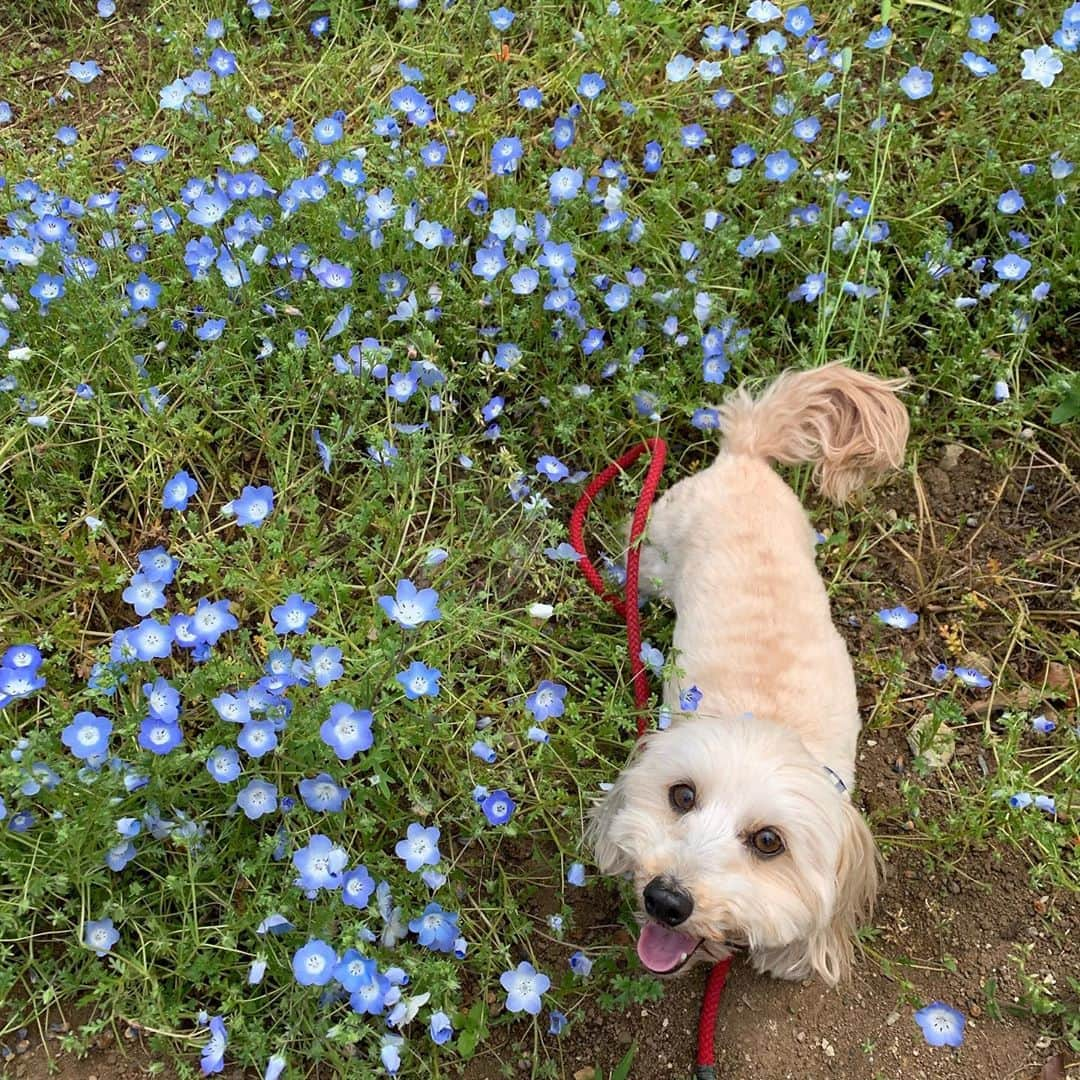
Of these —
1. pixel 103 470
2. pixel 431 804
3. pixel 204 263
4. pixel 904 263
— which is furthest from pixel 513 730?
pixel 904 263

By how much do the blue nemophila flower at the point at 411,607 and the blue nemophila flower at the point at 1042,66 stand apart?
11.2 ft

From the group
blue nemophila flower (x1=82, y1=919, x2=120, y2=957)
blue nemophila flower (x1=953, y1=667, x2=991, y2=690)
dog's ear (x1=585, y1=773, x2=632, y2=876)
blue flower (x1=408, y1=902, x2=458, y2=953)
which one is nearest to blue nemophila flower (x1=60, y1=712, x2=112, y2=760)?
blue nemophila flower (x1=82, y1=919, x2=120, y2=957)

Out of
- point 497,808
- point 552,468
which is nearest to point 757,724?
point 497,808

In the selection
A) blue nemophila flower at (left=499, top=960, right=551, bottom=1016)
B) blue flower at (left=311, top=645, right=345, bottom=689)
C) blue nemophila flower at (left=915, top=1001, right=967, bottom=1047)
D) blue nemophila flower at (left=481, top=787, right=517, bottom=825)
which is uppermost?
blue flower at (left=311, top=645, right=345, bottom=689)

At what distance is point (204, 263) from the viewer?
343 cm

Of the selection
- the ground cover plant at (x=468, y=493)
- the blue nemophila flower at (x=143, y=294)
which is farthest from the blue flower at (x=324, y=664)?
the blue nemophila flower at (x=143, y=294)

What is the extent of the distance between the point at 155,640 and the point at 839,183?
3.17 meters

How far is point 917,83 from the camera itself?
423 centimetres

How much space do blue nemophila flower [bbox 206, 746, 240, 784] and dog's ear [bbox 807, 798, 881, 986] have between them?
1581 millimetres

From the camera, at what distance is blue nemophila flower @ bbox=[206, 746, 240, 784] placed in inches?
99.4

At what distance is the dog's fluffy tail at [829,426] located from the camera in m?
3.33

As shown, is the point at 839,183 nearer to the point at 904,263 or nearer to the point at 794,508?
the point at 904,263

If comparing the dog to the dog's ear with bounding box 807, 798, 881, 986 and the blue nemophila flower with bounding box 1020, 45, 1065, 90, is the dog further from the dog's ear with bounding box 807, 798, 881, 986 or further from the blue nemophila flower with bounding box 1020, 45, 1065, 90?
the blue nemophila flower with bounding box 1020, 45, 1065, 90

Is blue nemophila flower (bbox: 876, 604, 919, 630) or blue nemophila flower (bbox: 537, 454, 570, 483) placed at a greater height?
blue nemophila flower (bbox: 537, 454, 570, 483)
